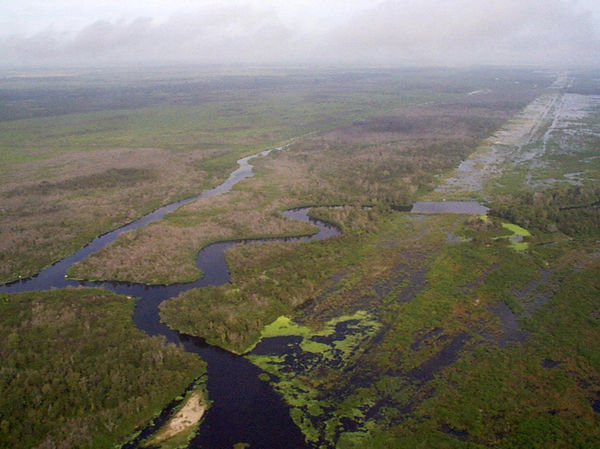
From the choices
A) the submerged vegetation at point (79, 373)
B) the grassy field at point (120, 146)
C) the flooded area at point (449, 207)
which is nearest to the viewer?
the submerged vegetation at point (79, 373)

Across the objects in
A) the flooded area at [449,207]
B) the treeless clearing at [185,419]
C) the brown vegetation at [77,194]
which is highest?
the brown vegetation at [77,194]

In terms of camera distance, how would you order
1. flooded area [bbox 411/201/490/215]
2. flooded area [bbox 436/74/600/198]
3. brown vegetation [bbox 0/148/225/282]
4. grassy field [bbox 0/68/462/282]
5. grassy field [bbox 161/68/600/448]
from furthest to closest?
flooded area [bbox 436/74/600/198] < flooded area [bbox 411/201/490/215] < grassy field [bbox 0/68/462/282] < brown vegetation [bbox 0/148/225/282] < grassy field [bbox 161/68/600/448]

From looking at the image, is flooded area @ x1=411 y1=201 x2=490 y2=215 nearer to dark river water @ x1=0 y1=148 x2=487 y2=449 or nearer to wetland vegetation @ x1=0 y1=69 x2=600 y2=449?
wetland vegetation @ x1=0 y1=69 x2=600 y2=449

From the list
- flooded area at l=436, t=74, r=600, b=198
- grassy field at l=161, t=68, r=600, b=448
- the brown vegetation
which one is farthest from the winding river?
flooded area at l=436, t=74, r=600, b=198

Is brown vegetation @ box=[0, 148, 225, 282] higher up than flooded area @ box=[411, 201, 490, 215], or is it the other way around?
brown vegetation @ box=[0, 148, 225, 282]

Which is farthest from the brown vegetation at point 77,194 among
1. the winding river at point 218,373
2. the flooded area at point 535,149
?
the flooded area at point 535,149

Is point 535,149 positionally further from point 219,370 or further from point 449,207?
point 219,370

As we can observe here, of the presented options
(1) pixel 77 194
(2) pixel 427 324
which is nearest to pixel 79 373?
(2) pixel 427 324

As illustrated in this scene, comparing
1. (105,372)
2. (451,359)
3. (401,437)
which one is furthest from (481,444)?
(105,372)

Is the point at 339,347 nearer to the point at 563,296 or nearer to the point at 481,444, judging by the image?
the point at 481,444

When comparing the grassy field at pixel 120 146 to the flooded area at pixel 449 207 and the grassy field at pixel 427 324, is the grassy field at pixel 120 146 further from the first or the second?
the flooded area at pixel 449 207
